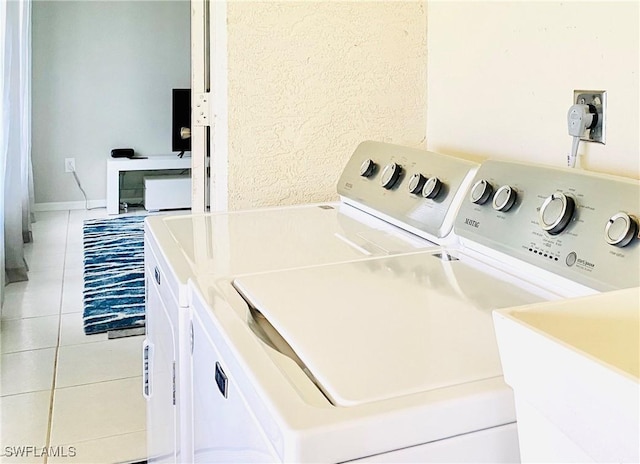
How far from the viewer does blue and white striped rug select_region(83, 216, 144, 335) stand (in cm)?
277

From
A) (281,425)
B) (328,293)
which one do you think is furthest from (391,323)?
(281,425)

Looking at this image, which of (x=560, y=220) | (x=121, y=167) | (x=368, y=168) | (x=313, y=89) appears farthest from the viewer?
(x=121, y=167)

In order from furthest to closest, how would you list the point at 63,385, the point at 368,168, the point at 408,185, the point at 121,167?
1. the point at 121,167
2. the point at 63,385
3. the point at 368,168
4. the point at 408,185

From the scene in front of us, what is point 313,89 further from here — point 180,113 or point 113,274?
point 180,113

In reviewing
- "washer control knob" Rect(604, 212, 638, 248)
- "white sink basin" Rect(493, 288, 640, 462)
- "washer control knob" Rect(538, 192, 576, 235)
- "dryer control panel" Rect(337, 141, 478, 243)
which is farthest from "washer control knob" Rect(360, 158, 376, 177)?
"white sink basin" Rect(493, 288, 640, 462)

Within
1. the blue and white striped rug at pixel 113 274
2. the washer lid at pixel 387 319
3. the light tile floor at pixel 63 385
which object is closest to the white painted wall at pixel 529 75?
the washer lid at pixel 387 319

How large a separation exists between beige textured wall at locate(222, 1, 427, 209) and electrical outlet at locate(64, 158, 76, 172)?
417 centimetres

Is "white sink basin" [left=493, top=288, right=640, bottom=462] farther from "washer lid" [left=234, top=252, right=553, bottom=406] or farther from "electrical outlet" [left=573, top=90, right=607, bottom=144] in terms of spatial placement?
"electrical outlet" [left=573, top=90, right=607, bottom=144]

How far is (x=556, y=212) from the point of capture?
886 mm

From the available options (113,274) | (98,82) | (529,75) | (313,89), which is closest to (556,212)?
(529,75)

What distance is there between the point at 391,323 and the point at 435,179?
0.48 meters

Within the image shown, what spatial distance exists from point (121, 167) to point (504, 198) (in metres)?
4.65

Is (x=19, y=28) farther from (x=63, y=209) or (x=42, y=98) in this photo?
(x=63, y=209)

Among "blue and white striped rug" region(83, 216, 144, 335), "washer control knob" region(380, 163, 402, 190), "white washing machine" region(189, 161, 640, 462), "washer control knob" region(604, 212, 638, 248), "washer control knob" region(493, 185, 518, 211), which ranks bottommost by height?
"blue and white striped rug" region(83, 216, 144, 335)
